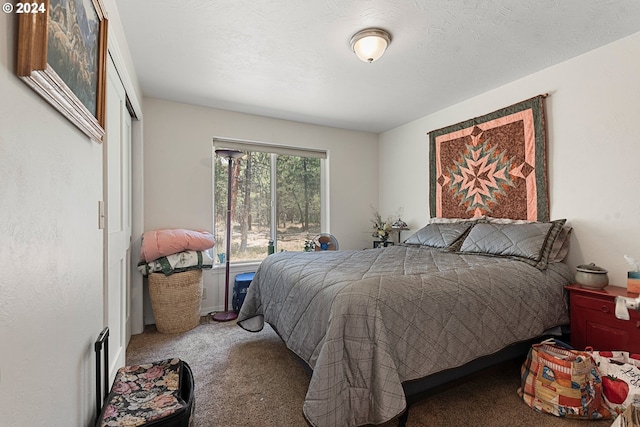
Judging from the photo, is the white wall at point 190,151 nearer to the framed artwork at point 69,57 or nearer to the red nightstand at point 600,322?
the framed artwork at point 69,57

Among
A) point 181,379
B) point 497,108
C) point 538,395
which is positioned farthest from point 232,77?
point 538,395

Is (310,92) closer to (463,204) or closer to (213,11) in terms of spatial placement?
(213,11)

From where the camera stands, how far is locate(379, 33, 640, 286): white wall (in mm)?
2117

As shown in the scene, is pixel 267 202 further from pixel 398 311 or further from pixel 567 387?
pixel 567 387

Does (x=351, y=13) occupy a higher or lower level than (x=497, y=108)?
higher

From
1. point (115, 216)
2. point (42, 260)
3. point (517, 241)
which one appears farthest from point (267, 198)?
point (42, 260)

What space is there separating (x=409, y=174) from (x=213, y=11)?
305 centimetres

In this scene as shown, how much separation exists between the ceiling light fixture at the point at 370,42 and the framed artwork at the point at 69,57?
60.1 inches

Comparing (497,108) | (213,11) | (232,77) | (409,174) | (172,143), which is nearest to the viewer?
(213,11)

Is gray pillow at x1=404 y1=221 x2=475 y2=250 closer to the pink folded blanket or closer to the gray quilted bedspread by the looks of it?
the gray quilted bedspread

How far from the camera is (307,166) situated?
4246 millimetres

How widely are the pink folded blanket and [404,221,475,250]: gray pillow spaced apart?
2.34 meters

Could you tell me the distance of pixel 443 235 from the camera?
3084 millimetres

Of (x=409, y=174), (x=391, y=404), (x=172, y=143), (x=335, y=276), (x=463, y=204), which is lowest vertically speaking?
(x=391, y=404)
